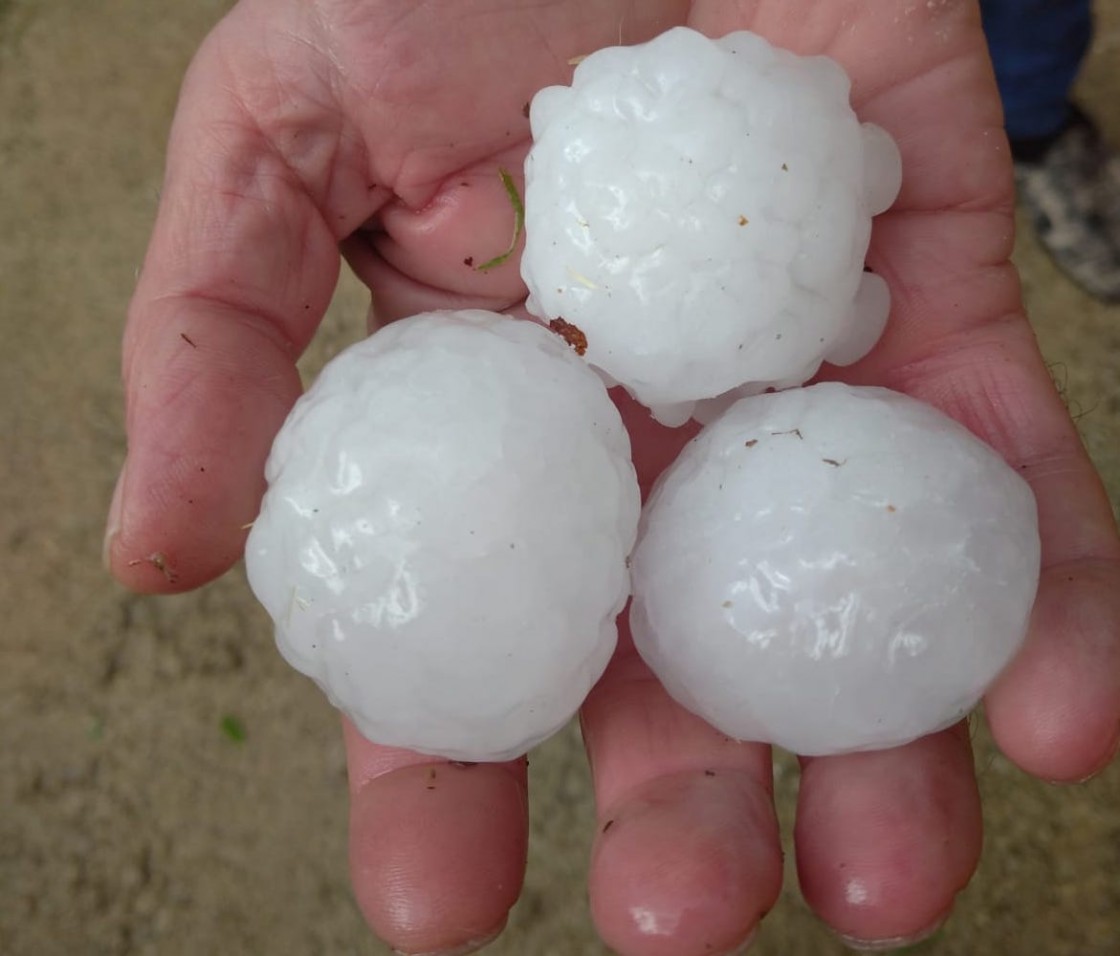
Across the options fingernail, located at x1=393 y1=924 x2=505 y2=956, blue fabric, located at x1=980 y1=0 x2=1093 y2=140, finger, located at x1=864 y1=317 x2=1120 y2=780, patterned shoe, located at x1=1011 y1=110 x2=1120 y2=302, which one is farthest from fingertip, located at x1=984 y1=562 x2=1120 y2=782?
patterned shoe, located at x1=1011 y1=110 x2=1120 y2=302

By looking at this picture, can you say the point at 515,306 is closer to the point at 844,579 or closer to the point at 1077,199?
the point at 844,579

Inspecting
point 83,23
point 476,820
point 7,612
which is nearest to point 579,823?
point 476,820

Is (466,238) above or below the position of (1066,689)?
above

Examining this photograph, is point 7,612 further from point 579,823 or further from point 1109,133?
point 1109,133

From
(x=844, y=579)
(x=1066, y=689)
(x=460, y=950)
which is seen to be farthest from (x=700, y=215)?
(x=460, y=950)

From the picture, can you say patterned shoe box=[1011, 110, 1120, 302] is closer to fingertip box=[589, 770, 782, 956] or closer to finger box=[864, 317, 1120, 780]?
finger box=[864, 317, 1120, 780]

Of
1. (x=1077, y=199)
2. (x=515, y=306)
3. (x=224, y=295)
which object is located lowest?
(x=1077, y=199)

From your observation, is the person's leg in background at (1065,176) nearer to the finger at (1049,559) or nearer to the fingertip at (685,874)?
the finger at (1049,559)
